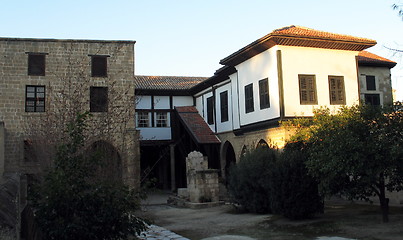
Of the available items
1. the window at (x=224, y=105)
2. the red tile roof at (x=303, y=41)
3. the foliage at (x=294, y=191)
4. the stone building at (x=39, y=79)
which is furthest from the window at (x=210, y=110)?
the foliage at (x=294, y=191)

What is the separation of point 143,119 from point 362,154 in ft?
61.9

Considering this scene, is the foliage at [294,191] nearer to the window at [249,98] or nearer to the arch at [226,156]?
the window at [249,98]

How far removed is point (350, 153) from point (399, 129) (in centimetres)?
136

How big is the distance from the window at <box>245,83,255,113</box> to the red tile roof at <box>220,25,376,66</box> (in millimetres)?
1498

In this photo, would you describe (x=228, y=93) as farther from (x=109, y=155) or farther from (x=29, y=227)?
(x=29, y=227)

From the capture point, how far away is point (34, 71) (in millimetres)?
21969

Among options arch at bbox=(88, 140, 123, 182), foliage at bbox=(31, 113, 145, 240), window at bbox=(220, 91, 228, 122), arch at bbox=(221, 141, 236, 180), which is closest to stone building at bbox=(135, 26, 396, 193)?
window at bbox=(220, 91, 228, 122)

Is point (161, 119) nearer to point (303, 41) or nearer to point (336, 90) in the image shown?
point (303, 41)

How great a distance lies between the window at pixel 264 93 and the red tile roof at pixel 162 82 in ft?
31.3

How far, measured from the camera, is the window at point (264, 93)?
60.7 ft

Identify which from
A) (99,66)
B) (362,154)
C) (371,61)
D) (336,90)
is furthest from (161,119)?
(362,154)

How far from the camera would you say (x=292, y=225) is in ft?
35.8

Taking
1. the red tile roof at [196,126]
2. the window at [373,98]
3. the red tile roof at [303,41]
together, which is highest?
the red tile roof at [303,41]

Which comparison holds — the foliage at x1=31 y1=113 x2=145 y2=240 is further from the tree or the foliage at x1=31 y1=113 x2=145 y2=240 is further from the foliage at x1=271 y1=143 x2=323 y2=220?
the foliage at x1=271 y1=143 x2=323 y2=220
